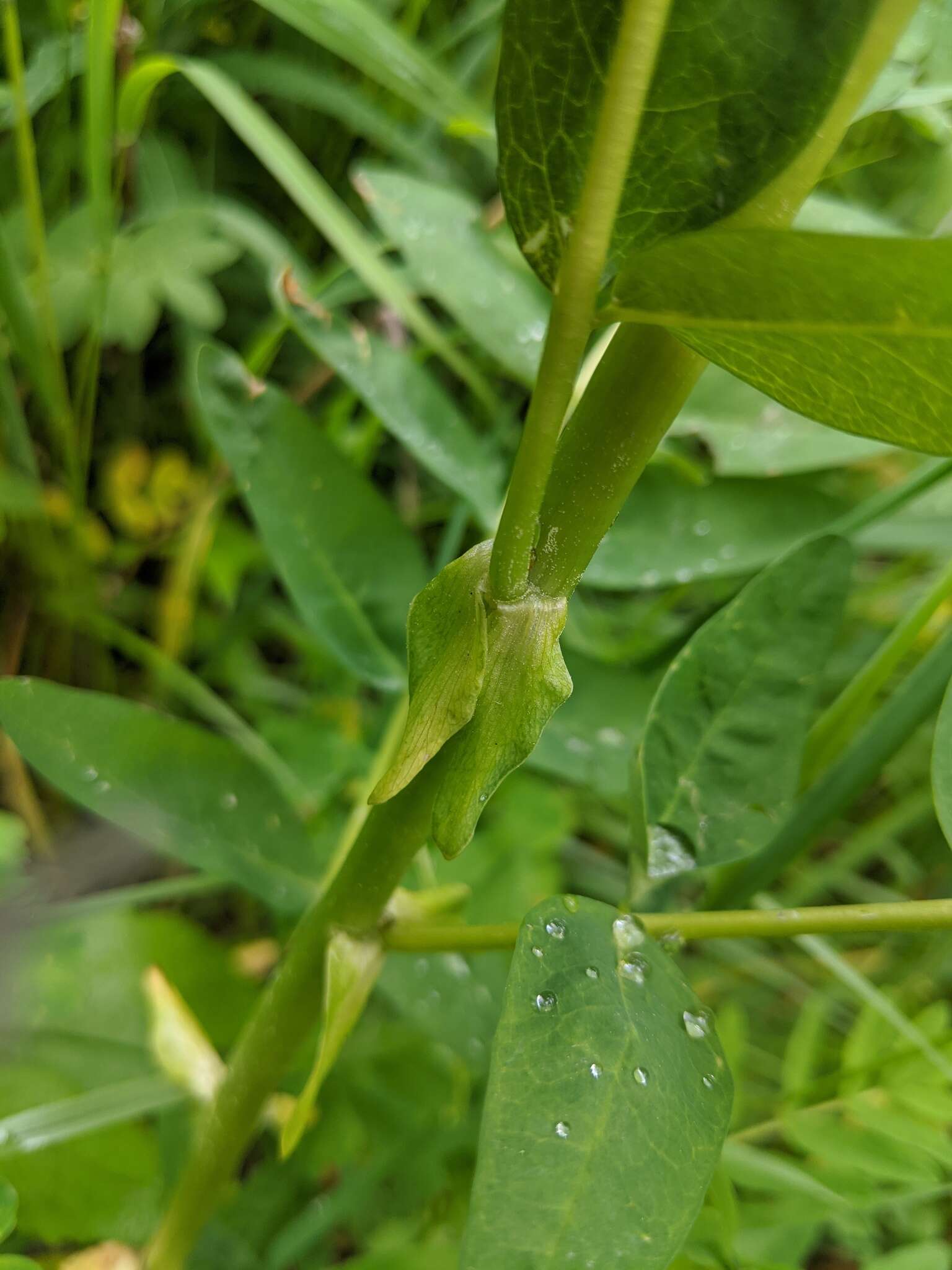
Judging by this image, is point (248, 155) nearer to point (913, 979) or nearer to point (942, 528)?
point (942, 528)

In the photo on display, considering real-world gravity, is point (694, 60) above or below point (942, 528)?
above

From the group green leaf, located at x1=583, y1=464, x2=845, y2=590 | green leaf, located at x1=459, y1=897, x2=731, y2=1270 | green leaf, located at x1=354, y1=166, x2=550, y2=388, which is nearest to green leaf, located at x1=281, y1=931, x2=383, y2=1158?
green leaf, located at x1=459, y1=897, x2=731, y2=1270

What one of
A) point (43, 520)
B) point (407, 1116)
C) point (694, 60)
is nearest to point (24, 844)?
point (43, 520)

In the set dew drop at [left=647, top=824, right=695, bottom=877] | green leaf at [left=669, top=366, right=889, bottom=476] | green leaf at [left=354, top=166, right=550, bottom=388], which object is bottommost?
green leaf at [left=669, top=366, right=889, bottom=476]

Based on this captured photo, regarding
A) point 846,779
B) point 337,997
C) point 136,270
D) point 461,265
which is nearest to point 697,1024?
point 337,997

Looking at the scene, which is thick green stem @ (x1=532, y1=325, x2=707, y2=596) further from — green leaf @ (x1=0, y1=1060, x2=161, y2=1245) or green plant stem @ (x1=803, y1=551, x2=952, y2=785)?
green leaf @ (x1=0, y1=1060, x2=161, y2=1245)

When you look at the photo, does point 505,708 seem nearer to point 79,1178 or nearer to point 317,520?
point 317,520
